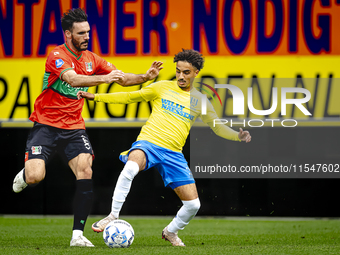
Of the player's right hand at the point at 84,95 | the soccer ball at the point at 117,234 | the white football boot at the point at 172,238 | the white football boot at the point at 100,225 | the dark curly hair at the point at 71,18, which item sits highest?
the dark curly hair at the point at 71,18

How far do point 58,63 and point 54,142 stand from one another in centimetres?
80

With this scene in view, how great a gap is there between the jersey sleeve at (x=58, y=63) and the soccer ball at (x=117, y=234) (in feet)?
A: 5.07

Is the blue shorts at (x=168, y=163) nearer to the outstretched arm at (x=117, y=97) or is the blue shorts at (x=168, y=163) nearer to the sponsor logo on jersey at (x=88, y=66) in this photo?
the outstretched arm at (x=117, y=97)

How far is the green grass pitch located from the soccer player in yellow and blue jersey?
0.46 metres

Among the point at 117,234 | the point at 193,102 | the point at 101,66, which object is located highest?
the point at 101,66

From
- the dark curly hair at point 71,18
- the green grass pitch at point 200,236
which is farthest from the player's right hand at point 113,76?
the green grass pitch at point 200,236

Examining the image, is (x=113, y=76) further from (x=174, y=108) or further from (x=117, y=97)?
(x=174, y=108)

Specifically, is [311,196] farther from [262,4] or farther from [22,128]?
[22,128]

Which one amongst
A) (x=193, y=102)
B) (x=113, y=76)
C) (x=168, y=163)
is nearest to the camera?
(x=113, y=76)

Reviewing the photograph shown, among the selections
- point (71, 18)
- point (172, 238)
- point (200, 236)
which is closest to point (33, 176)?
point (172, 238)

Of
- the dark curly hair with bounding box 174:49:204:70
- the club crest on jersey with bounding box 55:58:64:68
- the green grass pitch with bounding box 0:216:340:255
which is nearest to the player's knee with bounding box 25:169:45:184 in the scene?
the green grass pitch with bounding box 0:216:340:255

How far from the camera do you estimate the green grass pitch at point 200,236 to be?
495 cm

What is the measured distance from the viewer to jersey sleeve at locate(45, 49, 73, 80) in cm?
535

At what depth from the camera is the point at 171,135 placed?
5.30 meters
